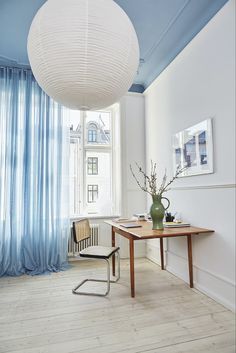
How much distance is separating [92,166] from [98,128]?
68 cm

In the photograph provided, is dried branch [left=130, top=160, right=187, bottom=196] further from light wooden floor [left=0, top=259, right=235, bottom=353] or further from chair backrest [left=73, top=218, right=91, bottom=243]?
light wooden floor [left=0, top=259, right=235, bottom=353]

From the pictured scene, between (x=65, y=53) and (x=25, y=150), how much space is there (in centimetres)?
227

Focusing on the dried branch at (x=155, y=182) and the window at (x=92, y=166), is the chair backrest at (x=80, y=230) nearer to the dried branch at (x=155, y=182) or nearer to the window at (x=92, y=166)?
the dried branch at (x=155, y=182)

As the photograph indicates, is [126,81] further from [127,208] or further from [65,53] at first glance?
[127,208]

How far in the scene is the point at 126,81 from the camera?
159 centimetres

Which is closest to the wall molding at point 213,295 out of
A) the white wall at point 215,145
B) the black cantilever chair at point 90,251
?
the white wall at point 215,145

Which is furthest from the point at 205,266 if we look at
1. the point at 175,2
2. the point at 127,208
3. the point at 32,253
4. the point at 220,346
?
the point at 175,2

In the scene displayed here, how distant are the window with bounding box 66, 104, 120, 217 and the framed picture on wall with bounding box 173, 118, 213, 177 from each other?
50.6 inches

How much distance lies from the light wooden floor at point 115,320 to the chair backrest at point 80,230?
54 cm

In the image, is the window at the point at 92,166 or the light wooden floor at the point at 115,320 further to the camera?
the window at the point at 92,166

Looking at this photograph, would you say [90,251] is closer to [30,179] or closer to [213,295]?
[213,295]

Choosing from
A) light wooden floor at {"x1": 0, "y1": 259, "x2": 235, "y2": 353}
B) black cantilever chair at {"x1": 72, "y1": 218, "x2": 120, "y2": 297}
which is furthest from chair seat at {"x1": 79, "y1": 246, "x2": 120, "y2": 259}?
light wooden floor at {"x1": 0, "y1": 259, "x2": 235, "y2": 353}

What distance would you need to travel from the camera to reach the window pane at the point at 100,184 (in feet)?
13.3

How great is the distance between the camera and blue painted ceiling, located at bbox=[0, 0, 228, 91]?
243 centimetres
